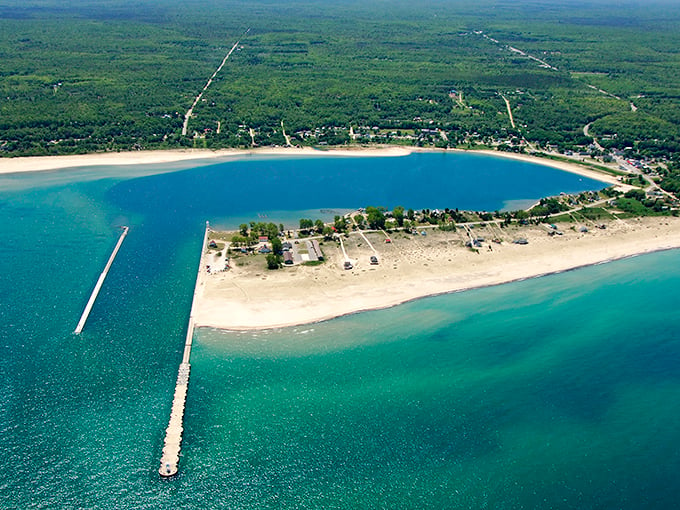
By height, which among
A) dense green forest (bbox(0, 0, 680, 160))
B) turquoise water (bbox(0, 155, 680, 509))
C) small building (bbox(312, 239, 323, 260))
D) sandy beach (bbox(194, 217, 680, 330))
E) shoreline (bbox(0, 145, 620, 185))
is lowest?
turquoise water (bbox(0, 155, 680, 509))

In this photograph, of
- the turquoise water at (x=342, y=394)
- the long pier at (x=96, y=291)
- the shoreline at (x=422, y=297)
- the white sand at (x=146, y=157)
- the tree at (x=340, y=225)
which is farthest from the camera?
the white sand at (x=146, y=157)

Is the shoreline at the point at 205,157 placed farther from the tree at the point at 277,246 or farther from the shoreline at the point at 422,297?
the tree at the point at 277,246

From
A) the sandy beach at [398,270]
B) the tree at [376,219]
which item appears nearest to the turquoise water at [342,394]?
the sandy beach at [398,270]

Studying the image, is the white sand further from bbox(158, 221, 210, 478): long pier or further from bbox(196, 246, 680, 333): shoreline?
bbox(158, 221, 210, 478): long pier

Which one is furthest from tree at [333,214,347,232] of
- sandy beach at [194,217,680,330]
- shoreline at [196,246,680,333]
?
shoreline at [196,246,680,333]

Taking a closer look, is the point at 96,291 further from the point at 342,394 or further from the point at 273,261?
the point at 342,394

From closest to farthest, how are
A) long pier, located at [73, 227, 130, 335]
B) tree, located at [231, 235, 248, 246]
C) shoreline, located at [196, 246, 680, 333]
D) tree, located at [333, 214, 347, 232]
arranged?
long pier, located at [73, 227, 130, 335] < shoreline, located at [196, 246, 680, 333] < tree, located at [231, 235, 248, 246] < tree, located at [333, 214, 347, 232]
